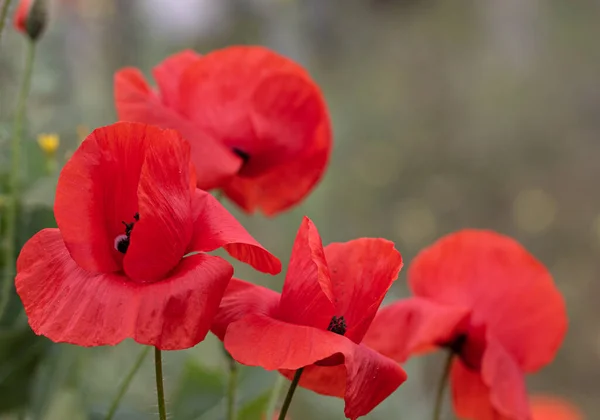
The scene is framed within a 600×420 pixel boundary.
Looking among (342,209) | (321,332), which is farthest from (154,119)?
(342,209)

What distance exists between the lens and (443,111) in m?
2.12

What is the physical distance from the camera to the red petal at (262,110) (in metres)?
0.38

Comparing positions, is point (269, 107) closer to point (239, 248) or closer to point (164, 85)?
point (164, 85)

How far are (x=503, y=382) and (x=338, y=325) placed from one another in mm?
137

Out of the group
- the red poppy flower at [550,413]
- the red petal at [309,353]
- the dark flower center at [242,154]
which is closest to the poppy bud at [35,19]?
the dark flower center at [242,154]

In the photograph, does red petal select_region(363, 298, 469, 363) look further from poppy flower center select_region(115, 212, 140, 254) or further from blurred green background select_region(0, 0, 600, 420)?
blurred green background select_region(0, 0, 600, 420)

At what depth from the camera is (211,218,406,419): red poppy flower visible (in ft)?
0.72

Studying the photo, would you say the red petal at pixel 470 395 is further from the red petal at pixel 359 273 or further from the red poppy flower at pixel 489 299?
the red petal at pixel 359 273

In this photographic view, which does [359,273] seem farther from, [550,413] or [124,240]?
[550,413]

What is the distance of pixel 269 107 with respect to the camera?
0.39 metres

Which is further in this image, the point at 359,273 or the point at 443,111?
the point at 443,111

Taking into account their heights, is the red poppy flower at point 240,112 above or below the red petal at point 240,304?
above

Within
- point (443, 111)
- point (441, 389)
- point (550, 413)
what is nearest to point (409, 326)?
point (441, 389)

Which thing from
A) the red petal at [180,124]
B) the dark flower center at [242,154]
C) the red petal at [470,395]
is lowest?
the red petal at [470,395]
